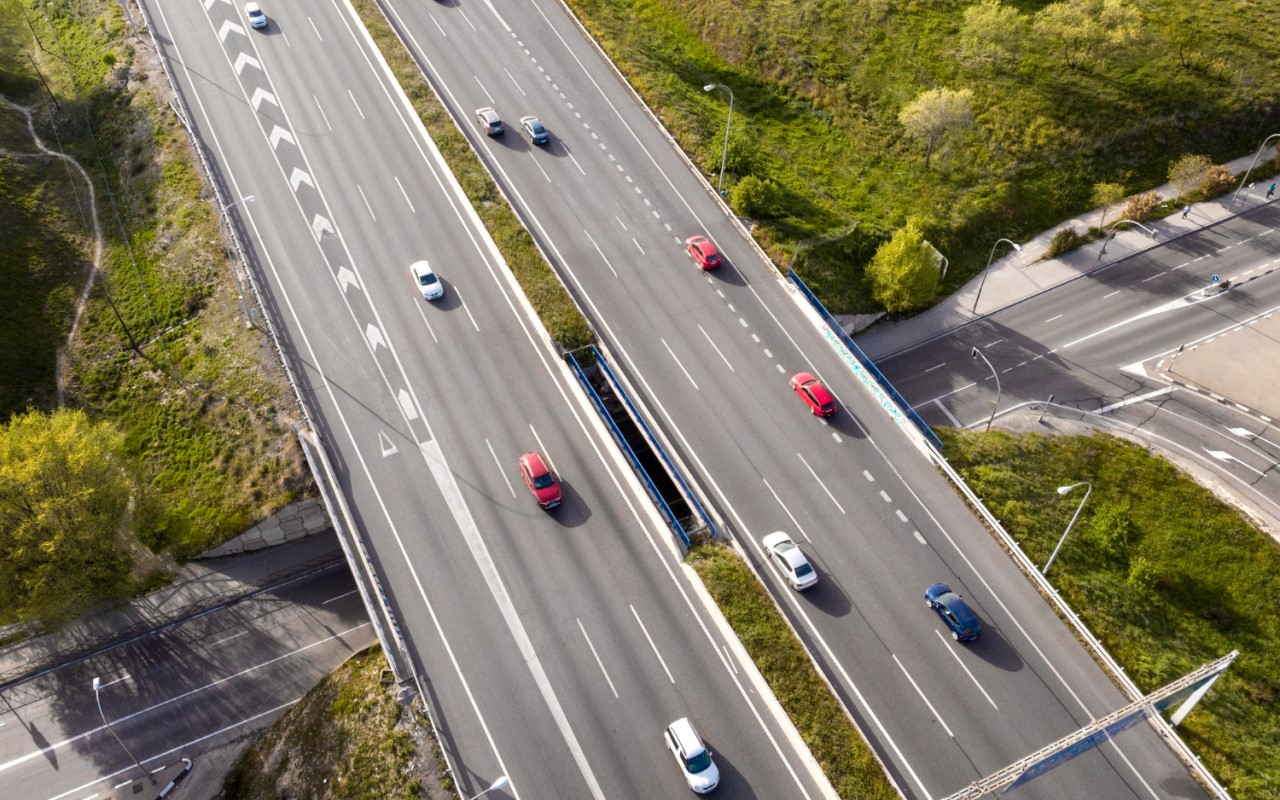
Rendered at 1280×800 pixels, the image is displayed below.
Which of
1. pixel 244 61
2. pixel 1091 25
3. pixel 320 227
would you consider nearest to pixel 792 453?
pixel 320 227

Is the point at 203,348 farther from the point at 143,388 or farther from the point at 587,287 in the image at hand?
the point at 587,287

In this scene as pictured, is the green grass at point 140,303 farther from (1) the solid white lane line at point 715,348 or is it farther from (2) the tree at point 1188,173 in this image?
(2) the tree at point 1188,173

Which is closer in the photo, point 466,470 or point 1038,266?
point 466,470

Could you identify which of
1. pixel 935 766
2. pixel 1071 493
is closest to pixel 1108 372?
pixel 1071 493

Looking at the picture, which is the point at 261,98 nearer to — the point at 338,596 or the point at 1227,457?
the point at 338,596

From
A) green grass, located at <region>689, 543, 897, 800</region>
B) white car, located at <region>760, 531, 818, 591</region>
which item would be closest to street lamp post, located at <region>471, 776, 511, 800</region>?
green grass, located at <region>689, 543, 897, 800</region>
